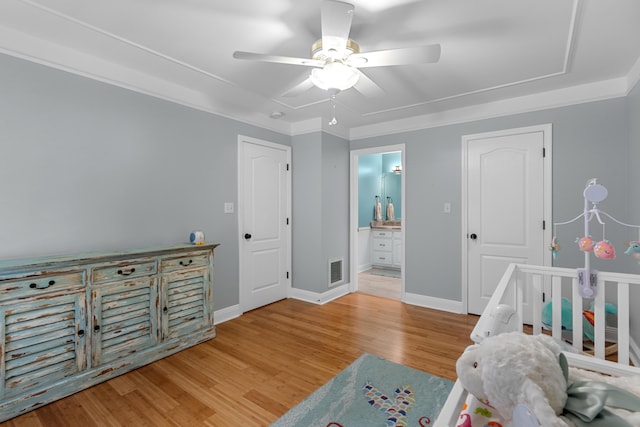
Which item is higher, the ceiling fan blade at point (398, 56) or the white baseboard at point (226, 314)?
the ceiling fan blade at point (398, 56)

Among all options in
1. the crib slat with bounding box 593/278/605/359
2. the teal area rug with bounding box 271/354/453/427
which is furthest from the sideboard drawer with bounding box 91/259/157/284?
the crib slat with bounding box 593/278/605/359

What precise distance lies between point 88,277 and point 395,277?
4444 millimetres

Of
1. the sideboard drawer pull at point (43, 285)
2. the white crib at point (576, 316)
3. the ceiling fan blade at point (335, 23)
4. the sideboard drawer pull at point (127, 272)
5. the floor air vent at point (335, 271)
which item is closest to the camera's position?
the white crib at point (576, 316)

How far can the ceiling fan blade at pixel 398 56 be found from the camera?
1606mm

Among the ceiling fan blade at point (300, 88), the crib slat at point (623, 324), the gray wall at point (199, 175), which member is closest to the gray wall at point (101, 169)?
the gray wall at point (199, 175)

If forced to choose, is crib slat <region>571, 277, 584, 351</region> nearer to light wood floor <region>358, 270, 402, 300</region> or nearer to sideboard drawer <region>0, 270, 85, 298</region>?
light wood floor <region>358, 270, 402, 300</region>

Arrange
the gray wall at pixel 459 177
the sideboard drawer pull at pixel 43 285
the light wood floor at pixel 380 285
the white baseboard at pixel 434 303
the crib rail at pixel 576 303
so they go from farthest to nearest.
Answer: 1. the light wood floor at pixel 380 285
2. the white baseboard at pixel 434 303
3. the gray wall at pixel 459 177
4. the sideboard drawer pull at pixel 43 285
5. the crib rail at pixel 576 303

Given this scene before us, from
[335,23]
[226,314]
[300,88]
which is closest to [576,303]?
[335,23]

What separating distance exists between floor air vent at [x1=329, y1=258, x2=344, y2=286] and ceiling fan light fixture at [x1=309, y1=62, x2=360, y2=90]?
8.57ft

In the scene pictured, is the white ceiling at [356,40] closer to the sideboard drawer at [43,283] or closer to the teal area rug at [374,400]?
the sideboard drawer at [43,283]

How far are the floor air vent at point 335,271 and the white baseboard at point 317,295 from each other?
0.08 m

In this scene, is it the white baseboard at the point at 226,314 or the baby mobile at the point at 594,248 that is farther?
the white baseboard at the point at 226,314

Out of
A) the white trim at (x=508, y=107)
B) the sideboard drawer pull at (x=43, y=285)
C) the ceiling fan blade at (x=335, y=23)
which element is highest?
the white trim at (x=508, y=107)

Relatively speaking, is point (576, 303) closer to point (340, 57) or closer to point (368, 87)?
point (368, 87)
